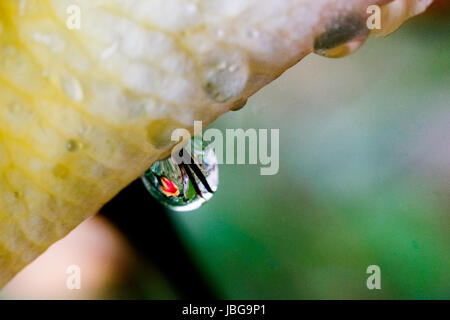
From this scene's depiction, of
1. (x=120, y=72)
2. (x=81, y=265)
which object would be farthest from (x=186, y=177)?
(x=81, y=265)

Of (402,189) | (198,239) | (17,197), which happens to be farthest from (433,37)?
(17,197)

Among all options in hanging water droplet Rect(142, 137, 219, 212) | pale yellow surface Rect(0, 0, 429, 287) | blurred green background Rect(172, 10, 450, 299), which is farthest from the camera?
blurred green background Rect(172, 10, 450, 299)

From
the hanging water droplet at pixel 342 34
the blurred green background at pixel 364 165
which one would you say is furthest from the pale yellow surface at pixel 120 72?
the blurred green background at pixel 364 165

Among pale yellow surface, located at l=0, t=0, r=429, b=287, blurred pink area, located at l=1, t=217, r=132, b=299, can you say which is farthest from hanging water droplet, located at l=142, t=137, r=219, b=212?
blurred pink area, located at l=1, t=217, r=132, b=299

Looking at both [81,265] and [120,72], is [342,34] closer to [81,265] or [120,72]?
[120,72]

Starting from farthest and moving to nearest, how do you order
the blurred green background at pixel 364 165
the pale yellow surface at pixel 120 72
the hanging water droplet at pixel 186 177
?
the blurred green background at pixel 364 165 < the hanging water droplet at pixel 186 177 < the pale yellow surface at pixel 120 72

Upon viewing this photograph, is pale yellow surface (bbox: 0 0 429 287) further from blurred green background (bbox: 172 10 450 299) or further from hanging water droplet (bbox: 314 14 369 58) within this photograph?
blurred green background (bbox: 172 10 450 299)

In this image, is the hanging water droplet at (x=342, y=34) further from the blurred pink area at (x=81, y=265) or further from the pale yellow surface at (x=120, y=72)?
the blurred pink area at (x=81, y=265)
